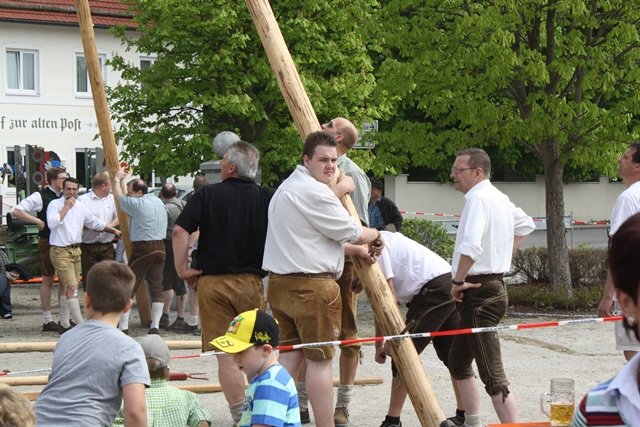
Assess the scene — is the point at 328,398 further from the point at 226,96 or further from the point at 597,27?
the point at 226,96

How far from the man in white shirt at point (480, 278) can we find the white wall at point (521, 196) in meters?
38.1

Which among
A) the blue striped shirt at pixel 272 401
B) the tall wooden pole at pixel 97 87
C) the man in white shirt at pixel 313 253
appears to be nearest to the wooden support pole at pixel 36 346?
the man in white shirt at pixel 313 253

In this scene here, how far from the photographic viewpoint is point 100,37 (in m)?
43.1

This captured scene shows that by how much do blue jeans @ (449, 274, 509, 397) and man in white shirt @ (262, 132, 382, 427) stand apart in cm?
81

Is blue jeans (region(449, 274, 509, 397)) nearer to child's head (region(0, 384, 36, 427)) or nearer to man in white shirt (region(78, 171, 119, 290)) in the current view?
child's head (region(0, 384, 36, 427))

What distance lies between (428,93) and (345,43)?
11.5m

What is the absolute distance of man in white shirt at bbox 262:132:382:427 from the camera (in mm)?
7516

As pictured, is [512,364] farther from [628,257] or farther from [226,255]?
[628,257]

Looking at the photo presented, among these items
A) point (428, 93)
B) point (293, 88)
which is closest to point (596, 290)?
point (428, 93)

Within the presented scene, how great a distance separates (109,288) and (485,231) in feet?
10.6

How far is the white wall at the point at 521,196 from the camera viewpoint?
46.8 metres

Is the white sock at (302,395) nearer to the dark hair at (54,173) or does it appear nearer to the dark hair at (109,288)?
the dark hair at (109,288)

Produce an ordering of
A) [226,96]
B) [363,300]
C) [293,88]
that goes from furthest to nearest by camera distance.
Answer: [226,96] < [363,300] < [293,88]

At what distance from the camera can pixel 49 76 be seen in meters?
43.3
